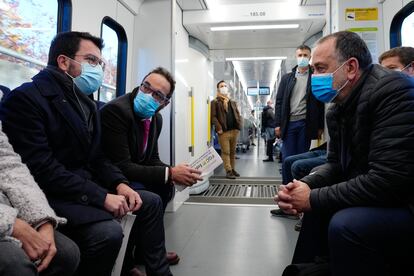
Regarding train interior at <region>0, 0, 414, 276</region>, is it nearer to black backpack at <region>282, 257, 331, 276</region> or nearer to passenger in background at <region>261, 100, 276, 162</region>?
black backpack at <region>282, 257, 331, 276</region>

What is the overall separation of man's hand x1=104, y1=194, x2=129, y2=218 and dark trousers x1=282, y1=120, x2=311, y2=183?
7.57 ft

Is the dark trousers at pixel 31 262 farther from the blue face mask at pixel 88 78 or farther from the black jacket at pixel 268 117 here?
the black jacket at pixel 268 117

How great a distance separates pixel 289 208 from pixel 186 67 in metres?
3.42

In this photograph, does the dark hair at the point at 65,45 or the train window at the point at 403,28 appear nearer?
the dark hair at the point at 65,45

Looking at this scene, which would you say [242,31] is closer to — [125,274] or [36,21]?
[36,21]

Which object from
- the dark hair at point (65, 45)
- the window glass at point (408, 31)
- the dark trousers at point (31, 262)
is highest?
the window glass at point (408, 31)

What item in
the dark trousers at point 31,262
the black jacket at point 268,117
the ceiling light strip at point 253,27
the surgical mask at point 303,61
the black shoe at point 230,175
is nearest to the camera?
the dark trousers at point 31,262

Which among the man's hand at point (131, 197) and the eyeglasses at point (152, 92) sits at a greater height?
the eyeglasses at point (152, 92)

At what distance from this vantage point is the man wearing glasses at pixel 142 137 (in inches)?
80.6

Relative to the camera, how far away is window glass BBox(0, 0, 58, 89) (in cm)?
201

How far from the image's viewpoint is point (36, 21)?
7.53 ft

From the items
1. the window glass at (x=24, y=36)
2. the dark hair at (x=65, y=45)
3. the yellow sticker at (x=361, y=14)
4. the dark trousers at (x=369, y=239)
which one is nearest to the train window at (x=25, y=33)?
the window glass at (x=24, y=36)

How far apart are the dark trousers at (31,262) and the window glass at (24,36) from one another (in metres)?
1.36

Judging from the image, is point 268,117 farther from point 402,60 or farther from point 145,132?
point 145,132
